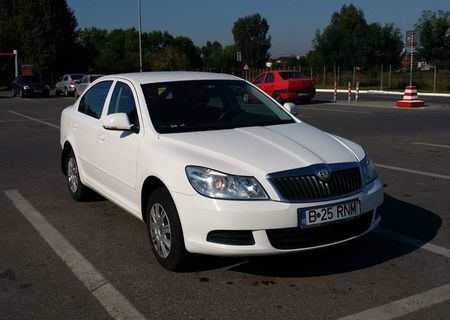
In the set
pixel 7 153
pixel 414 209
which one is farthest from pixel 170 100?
pixel 7 153

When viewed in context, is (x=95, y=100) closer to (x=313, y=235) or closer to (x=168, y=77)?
(x=168, y=77)

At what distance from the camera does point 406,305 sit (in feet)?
11.9

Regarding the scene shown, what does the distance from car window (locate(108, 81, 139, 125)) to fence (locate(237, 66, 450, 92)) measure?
30.5 m

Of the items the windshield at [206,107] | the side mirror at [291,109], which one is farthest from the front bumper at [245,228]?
the side mirror at [291,109]

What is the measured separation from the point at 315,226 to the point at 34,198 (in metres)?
4.13

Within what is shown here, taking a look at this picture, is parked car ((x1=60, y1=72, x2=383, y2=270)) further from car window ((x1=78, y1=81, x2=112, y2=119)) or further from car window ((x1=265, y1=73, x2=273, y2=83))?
car window ((x1=265, y1=73, x2=273, y2=83))

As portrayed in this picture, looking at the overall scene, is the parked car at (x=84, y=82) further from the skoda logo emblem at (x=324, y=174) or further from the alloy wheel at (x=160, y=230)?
the skoda logo emblem at (x=324, y=174)

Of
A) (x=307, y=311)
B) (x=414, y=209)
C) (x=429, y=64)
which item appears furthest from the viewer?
(x=429, y=64)

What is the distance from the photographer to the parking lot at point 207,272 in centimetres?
361

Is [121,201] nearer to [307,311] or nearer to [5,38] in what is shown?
[307,311]

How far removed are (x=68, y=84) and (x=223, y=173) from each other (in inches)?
1272

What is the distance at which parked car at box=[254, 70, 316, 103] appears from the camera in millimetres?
23562

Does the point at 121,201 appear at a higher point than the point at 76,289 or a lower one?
higher

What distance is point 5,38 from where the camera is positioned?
191 feet
